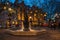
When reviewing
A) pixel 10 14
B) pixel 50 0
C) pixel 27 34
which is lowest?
pixel 27 34

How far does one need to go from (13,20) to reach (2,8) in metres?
9.45

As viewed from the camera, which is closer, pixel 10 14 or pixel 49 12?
pixel 10 14

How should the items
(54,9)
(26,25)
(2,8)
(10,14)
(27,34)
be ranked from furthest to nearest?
(54,9), (10,14), (2,8), (26,25), (27,34)

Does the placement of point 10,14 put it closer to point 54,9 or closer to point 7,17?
point 7,17

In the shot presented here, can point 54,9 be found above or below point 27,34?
above

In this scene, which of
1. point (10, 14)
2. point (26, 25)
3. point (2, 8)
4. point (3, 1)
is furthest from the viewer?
point (10, 14)

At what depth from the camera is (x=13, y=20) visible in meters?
62.0

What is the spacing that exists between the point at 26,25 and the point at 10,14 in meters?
32.2

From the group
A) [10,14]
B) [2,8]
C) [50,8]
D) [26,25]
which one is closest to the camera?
[26,25]

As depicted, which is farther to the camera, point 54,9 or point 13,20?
point 54,9

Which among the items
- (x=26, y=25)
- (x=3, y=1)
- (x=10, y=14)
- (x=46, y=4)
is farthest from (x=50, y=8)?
(x=26, y=25)

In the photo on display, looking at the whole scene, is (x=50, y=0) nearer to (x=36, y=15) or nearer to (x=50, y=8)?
(x=50, y=8)

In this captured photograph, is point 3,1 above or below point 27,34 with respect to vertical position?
above

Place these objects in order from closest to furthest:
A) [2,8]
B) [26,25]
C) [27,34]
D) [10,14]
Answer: [27,34] → [26,25] → [2,8] → [10,14]
